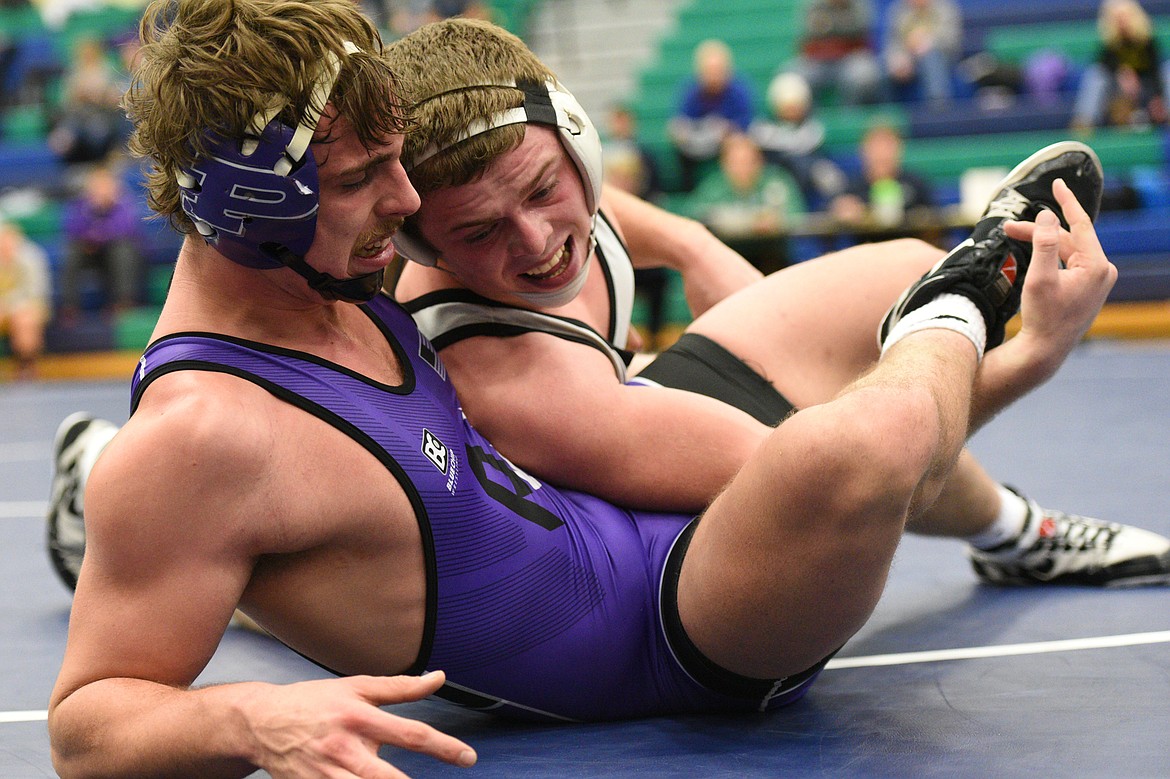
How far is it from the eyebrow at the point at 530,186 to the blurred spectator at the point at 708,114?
872cm

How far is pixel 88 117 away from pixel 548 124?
11.3 m

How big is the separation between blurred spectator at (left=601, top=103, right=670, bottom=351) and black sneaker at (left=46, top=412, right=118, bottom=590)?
17.6ft

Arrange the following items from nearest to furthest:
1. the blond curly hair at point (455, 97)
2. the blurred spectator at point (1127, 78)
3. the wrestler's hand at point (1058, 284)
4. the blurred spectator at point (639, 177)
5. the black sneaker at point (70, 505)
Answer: the blond curly hair at point (455, 97) < the wrestler's hand at point (1058, 284) < the black sneaker at point (70, 505) < the blurred spectator at point (639, 177) < the blurred spectator at point (1127, 78)

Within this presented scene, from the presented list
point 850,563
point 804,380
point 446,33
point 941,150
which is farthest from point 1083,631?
point 941,150

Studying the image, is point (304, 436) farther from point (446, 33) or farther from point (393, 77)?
point (446, 33)

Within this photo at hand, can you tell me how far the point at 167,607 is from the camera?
164cm

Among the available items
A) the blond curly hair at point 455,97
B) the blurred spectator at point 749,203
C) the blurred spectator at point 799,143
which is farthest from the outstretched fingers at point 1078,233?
the blurred spectator at point 799,143

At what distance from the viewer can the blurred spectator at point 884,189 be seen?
9.48m

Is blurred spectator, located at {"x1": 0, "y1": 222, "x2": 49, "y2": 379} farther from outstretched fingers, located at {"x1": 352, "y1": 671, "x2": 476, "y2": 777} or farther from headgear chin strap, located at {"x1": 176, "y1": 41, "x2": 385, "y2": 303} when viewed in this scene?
outstretched fingers, located at {"x1": 352, "y1": 671, "x2": 476, "y2": 777}

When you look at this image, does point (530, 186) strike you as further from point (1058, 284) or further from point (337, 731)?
point (337, 731)

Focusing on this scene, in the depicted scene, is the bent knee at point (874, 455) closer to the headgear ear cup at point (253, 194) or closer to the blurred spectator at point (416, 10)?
the headgear ear cup at point (253, 194)

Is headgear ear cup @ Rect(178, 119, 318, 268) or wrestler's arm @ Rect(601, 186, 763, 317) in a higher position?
headgear ear cup @ Rect(178, 119, 318, 268)

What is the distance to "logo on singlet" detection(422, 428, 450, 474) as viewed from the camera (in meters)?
1.88

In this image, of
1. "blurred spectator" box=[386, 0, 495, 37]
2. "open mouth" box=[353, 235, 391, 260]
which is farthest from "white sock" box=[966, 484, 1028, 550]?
"blurred spectator" box=[386, 0, 495, 37]
